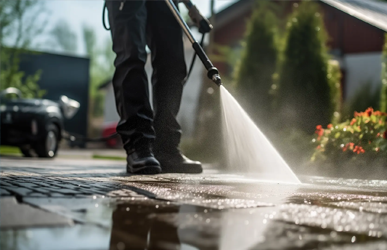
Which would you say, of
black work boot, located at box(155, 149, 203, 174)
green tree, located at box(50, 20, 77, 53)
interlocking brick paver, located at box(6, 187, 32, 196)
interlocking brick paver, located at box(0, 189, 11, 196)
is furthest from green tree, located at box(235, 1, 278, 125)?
green tree, located at box(50, 20, 77, 53)

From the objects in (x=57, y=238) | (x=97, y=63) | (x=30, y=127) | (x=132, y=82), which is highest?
(x=97, y=63)

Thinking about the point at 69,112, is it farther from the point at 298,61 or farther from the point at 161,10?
the point at 161,10

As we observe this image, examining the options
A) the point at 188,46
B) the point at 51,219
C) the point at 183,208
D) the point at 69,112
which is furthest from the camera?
the point at 188,46

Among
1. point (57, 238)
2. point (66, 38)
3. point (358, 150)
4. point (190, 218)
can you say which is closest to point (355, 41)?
point (358, 150)

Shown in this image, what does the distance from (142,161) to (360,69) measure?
13538mm

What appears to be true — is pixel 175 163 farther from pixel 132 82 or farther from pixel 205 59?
pixel 205 59

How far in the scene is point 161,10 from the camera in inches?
166

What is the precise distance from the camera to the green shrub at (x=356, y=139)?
5191 millimetres

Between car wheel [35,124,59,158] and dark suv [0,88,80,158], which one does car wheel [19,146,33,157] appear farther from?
car wheel [35,124,59,158]

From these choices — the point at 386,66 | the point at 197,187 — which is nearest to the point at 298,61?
the point at 386,66

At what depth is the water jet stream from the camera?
12.7ft

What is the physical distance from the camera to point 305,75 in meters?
8.14

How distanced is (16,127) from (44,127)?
1.50ft

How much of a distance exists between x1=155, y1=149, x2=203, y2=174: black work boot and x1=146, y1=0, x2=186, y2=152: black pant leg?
2.7 inches
